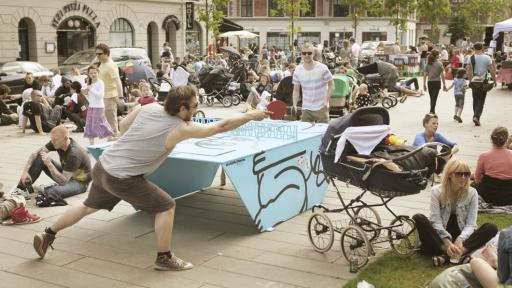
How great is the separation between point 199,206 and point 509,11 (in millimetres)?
89617

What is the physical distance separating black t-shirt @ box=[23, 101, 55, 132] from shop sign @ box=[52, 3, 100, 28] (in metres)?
16.5

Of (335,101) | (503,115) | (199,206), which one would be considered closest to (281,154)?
(199,206)

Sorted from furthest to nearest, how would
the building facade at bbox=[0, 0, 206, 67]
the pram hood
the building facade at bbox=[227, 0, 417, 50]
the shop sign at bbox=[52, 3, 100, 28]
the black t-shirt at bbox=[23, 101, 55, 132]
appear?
the building facade at bbox=[227, 0, 417, 50] → the shop sign at bbox=[52, 3, 100, 28] → the building facade at bbox=[0, 0, 206, 67] → the black t-shirt at bbox=[23, 101, 55, 132] → the pram hood

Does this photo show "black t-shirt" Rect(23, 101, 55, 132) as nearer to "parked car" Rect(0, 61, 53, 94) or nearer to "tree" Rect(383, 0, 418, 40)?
"parked car" Rect(0, 61, 53, 94)

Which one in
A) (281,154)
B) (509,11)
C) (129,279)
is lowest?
(129,279)

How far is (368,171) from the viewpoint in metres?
5.36

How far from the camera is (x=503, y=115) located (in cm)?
1703

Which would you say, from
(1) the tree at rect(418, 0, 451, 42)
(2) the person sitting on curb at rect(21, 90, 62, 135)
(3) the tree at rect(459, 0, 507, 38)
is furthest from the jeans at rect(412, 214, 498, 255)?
(3) the tree at rect(459, 0, 507, 38)

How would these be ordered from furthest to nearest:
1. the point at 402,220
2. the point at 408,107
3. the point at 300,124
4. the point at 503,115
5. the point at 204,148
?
the point at 408,107
the point at 503,115
the point at 300,124
the point at 204,148
the point at 402,220

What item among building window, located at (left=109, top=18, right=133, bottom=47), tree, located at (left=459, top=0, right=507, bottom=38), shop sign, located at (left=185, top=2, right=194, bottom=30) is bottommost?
building window, located at (left=109, top=18, right=133, bottom=47)

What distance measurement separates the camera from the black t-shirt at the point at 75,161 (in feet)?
25.8

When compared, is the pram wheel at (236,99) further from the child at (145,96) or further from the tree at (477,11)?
the tree at (477,11)

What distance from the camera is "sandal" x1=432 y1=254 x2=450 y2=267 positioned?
18.0 feet

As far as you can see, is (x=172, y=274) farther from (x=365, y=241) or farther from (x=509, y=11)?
(x=509, y=11)
